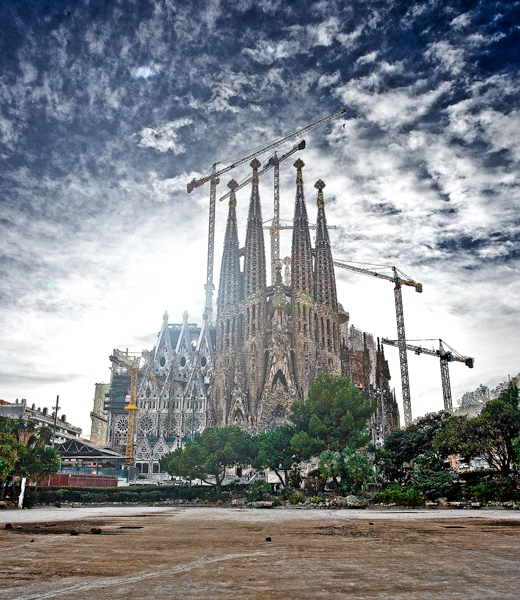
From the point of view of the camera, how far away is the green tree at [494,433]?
26.3 metres

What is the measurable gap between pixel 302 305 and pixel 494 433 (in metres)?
40.7

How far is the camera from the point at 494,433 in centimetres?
2680

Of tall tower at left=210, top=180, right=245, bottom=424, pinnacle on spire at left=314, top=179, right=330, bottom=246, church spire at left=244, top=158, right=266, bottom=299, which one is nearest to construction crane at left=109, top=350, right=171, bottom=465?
tall tower at left=210, top=180, right=245, bottom=424

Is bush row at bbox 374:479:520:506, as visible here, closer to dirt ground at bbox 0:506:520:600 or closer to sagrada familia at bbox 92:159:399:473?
dirt ground at bbox 0:506:520:600

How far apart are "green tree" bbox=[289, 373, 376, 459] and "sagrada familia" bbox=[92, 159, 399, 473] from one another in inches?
879

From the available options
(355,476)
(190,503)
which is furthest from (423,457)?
(190,503)

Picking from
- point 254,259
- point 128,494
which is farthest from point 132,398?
point 128,494

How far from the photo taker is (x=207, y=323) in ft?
270

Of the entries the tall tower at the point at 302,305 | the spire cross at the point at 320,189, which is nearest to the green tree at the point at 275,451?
the tall tower at the point at 302,305

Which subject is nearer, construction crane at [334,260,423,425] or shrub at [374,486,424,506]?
shrub at [374,486,424,506]

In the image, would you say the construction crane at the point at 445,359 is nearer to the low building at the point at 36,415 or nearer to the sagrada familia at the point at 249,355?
the sagrada familia at the point at 249,355

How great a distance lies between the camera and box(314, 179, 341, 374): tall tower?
65.8 metres

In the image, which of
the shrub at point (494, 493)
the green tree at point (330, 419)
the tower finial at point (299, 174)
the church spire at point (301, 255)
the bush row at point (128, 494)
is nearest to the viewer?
the shrub at point (494, 493)

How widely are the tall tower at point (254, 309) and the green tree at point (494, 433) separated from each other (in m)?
36.2
